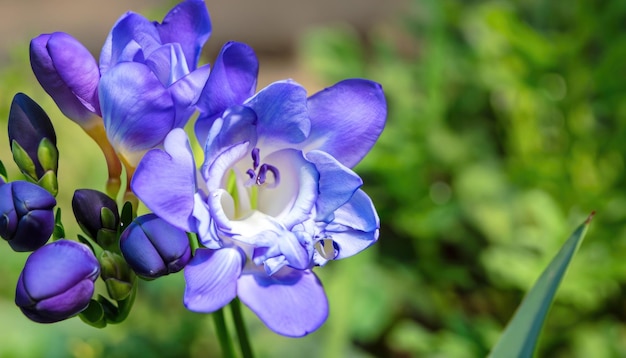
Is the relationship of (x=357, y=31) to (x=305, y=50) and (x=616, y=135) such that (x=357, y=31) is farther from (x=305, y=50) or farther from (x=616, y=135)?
(x=616, y=135)

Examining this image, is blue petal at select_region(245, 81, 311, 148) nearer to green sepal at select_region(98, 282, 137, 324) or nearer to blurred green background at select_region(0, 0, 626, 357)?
green sepal at select_region(98, 282, 137, 324)

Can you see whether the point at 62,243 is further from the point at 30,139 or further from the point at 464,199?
the point at 464,199

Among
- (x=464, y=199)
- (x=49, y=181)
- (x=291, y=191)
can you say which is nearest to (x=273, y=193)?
(x=291, y=191)

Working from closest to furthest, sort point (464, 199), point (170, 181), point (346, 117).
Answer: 1. point (170, 181)
2. point (346, 117)
3. point (464, 199)

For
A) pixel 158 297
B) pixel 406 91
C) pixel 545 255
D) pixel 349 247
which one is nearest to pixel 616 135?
pixel 545 255

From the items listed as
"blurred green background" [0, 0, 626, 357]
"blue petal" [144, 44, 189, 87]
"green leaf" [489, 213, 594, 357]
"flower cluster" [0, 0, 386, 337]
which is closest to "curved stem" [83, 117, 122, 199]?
"flower cluster" [0, 0, 386, 337]

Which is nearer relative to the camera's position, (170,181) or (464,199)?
Result: (170,181)

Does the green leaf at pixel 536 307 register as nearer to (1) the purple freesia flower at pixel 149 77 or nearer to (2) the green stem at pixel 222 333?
(2) the green stem at pixel 222 333
